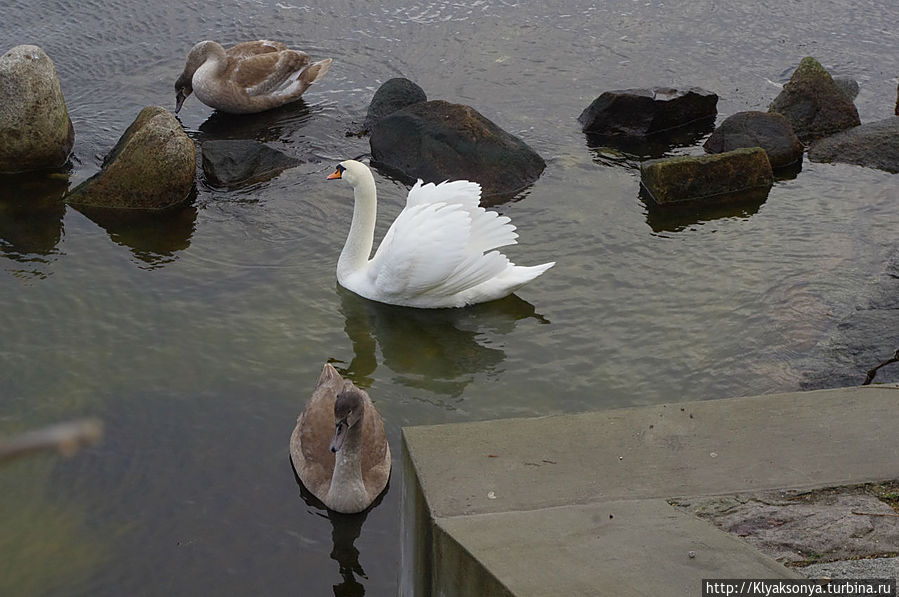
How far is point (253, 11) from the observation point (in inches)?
570

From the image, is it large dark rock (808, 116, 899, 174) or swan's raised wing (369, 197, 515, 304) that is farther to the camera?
large dark rock (808, 116, 899, 174)

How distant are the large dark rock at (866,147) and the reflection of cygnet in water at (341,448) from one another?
6.98 m

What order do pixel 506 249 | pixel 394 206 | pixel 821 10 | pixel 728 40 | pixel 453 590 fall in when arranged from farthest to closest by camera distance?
pixel 821 10, pixel 728 40, pixel 394 206, pixel 506 249, pixel 453 590

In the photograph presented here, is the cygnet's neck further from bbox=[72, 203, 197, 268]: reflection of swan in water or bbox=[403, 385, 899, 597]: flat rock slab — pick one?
bbox=[403, 385, 899, 597]: flat rock slab

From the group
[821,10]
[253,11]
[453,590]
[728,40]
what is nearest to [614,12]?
[728,40]

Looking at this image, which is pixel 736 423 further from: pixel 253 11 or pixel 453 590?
pixel 253 11

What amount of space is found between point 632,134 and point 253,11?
6291mm

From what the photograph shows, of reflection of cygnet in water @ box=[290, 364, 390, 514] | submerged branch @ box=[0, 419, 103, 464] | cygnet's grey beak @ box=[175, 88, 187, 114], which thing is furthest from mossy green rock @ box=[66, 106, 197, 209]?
submerged branch @ box=[0, 419, 103, 464]

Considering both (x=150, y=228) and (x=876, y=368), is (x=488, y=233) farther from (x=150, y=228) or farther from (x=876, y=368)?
(x=150, y=228)

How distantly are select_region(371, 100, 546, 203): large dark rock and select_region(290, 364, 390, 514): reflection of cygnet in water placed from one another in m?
4.32

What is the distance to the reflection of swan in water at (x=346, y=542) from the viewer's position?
17.8 feet

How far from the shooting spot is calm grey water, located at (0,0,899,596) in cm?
579

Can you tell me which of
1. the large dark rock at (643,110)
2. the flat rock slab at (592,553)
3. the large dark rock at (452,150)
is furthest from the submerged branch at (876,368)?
the large dark rock at (643,110)

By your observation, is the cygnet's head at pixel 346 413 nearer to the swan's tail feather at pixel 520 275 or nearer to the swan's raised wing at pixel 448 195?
the swan's tail feather at pixel 520 275
